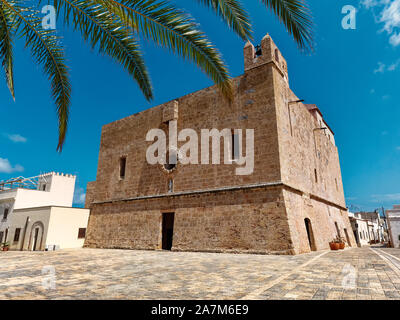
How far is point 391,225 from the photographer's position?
21.3 m

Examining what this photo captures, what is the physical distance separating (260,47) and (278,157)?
5645 millimetres

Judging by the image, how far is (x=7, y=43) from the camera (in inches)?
186

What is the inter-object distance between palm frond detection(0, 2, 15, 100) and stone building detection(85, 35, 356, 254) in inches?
330

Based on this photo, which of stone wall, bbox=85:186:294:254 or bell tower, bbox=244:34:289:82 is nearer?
stone wall, bbox=85:186:294:254

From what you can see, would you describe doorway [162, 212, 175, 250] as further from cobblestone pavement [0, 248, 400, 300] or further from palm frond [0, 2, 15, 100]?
palm frond [0, 2, 15, 100]

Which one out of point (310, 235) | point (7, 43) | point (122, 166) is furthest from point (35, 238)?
point (310, 235)

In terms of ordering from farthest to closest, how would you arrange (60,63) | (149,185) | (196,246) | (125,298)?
(149,185) → (196,246) → (60,63) → (125,298)

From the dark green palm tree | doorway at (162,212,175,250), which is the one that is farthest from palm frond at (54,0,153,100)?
doorway at (162,212,175,250)

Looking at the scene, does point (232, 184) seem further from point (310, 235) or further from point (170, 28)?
point (170, 28)

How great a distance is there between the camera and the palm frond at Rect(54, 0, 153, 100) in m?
4.32

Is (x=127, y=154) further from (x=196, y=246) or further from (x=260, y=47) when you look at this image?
(x=260, y=47)

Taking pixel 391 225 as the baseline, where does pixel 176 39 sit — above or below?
above

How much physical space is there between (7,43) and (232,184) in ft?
29.0
